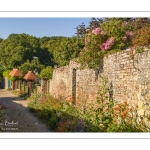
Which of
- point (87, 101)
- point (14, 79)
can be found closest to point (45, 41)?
point (14, 79)

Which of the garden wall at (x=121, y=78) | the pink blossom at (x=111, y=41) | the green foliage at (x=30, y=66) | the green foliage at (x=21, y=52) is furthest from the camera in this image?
the green foliage at (x=30, y=66)

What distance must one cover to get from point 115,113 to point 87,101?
10.5 feet

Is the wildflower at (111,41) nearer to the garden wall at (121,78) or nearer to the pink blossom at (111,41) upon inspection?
the pink blossom at (111,41)

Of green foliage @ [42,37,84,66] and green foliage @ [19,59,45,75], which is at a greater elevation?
green foliage @ [42,37,84,66]

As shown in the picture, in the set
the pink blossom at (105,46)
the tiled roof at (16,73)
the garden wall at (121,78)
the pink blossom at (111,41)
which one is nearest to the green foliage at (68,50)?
the tiled roof at (16,73)

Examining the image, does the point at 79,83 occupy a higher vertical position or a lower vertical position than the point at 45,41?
lower

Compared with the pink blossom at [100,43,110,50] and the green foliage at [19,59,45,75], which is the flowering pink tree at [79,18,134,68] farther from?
the green foliage at [19,59,45,75]

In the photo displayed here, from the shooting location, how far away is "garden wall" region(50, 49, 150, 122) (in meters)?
7.45

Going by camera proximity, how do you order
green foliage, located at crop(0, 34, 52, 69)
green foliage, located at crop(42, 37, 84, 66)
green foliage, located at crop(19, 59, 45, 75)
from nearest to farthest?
green foliage, located at crop(0, 34, 52, 69) < green foliage, located at crop(42, 37, 84, 66) < green foliage, located at crop(19, 59, 45, 75)

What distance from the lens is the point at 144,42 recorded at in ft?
27.4

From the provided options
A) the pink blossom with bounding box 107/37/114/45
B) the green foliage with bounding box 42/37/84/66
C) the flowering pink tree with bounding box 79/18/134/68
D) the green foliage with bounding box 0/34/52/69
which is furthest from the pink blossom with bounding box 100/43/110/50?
the green foliage with bounding box 42/37/84/66

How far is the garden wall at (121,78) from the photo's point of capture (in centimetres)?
745

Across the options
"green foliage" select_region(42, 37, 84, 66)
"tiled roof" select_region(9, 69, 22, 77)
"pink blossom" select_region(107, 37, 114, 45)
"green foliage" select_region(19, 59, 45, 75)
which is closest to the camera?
"pink blossom" select_region(107, 37, 114, 45)
